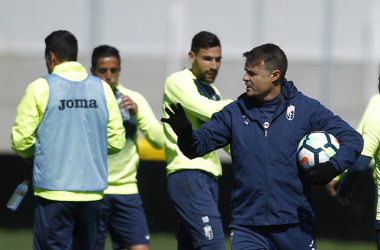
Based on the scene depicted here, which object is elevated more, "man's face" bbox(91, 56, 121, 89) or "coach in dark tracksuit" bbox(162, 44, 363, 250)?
"man's face" bbox(91, 56, 121, 89)

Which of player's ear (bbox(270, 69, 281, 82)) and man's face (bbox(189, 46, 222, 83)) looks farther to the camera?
man's face (bbox(189, 46, 222, 83))

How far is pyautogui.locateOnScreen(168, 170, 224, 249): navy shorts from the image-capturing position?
615 centimetres

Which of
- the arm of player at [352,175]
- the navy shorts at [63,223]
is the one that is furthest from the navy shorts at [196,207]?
the arm of player at [352,175]

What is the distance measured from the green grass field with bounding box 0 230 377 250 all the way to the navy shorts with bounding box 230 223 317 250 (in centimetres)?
475

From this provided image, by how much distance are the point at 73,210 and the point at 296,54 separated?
1135 centimetres

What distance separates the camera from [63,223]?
570 centimetres

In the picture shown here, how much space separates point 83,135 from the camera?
576cm

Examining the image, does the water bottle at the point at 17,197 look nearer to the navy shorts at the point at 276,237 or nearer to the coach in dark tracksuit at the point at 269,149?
the coach in dark tracksuit at the point at 269,149


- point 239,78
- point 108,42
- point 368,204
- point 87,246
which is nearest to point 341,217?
point 368,204

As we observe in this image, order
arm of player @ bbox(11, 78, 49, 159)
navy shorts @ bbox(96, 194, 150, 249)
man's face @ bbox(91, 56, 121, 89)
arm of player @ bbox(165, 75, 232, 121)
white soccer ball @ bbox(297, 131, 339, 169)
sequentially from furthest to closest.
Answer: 1. man's face @ bbox(91, 56, 121, 89)
2. navy shorts @ bbox(96, 194, 150, 249)
3. arm of player @ bbox(165, 75, 232, 121)
4. arm of player @ bbox(11, 78, 49, 159)
5. white soccer ball @ bbox(297, 131, 339, 169)

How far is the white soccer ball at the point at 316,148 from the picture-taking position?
468 cm

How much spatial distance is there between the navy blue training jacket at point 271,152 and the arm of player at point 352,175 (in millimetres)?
884

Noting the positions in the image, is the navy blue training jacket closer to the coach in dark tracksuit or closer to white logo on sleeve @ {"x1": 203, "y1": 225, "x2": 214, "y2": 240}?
the coach in dark tracksuit

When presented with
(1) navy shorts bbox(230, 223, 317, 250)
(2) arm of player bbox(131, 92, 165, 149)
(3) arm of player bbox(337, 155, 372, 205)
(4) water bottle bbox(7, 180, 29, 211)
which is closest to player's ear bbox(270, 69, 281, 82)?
(1) navy shorts bbox(230, 223, 317, 250)
